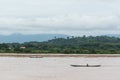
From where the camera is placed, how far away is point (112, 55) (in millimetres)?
91938

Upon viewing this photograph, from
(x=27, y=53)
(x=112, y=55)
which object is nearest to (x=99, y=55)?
(x=112, y=55)

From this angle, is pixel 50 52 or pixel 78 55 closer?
pixel 78 55

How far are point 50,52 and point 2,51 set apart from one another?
11140 mm

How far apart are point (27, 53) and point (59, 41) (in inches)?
2295
